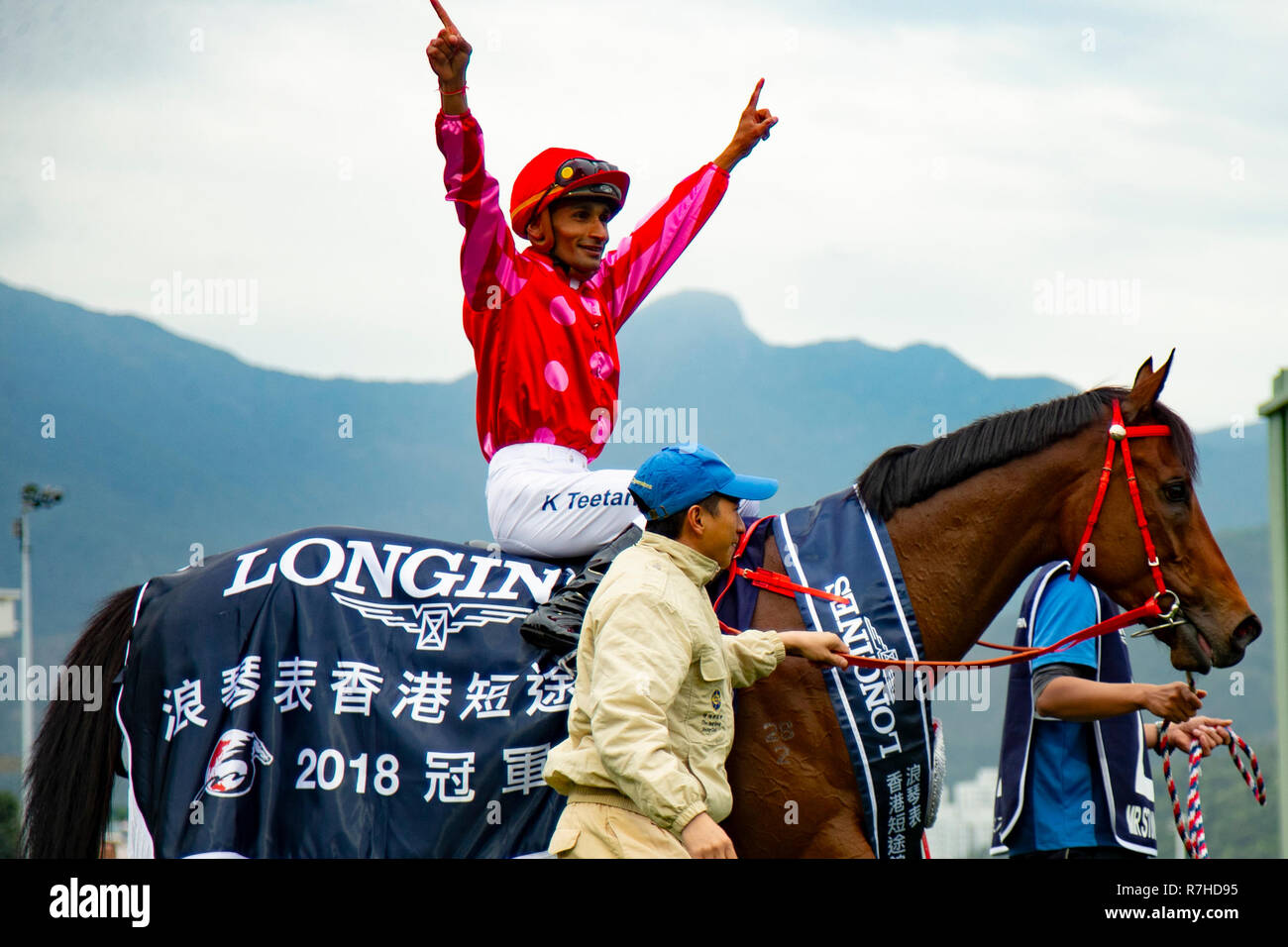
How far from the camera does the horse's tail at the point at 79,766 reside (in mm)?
3705

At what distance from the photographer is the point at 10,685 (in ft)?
15.8

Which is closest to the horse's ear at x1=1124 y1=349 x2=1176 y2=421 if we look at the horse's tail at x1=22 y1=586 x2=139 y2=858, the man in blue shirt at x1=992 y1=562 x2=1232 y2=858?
the man in blue shirt at x1=992 y1=562 x2=1232 y2=858

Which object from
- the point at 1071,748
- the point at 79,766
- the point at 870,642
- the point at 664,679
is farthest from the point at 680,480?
the point at 79,766

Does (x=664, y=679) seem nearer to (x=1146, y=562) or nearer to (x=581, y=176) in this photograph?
(x=1146, y=562)

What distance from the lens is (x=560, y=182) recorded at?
396 centimetres

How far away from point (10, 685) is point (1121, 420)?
4.10m

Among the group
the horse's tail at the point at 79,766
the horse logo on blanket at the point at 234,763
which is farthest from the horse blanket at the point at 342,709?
the horse's tail at the point at 79,766

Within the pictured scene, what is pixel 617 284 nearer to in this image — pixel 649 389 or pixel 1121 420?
pixel 1121 420

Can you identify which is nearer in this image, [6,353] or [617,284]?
[617,284]

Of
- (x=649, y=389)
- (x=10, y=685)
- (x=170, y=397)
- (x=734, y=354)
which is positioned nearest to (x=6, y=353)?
(x=170, y=397)

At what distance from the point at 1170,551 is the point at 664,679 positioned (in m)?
1.59

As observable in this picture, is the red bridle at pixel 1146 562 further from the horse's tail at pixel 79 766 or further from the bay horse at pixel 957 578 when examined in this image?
the horse's tail at pixel 79 766

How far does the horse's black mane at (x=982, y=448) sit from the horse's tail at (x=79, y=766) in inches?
88.5
